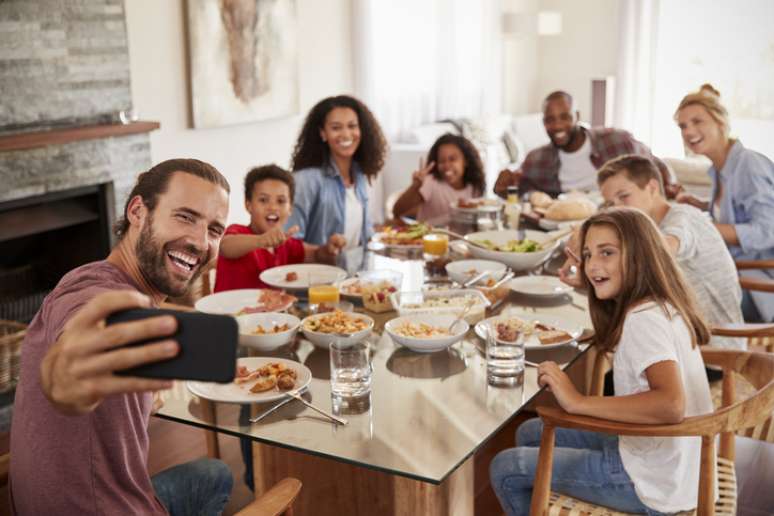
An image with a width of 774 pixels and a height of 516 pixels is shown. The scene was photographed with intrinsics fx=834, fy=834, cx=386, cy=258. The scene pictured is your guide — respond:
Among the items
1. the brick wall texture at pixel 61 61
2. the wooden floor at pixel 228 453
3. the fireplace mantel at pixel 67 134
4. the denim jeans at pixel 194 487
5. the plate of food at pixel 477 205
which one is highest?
the brick wall texture at pixel 61 61

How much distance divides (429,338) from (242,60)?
145 inches

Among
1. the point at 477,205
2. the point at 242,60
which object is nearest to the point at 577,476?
the point at 477,205

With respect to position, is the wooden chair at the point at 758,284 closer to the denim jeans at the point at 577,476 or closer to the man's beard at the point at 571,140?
the denim jeans at the point at 577,476

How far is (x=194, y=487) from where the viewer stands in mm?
1875

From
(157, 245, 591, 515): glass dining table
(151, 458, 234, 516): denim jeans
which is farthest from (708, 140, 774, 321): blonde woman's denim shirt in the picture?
(151, 458, 234, 516): denim jeans

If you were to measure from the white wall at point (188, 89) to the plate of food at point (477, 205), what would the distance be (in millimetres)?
1839

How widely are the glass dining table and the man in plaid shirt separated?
7.01ft

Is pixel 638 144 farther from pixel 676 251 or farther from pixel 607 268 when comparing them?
pixel 607 268

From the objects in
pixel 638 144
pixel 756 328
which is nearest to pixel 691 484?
pixel 756 328

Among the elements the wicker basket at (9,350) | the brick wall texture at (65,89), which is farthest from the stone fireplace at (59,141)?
the wicker basket at (9,350)

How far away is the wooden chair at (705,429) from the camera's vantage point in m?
1.68

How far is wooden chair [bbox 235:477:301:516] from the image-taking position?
4.80 feet

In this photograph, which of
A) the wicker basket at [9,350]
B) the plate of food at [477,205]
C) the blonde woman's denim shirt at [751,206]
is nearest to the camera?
the blonde woman's denim shirt at [751,206]

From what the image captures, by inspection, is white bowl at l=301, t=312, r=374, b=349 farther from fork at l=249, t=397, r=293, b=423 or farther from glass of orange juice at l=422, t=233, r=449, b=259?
glass of orange juice at l=422, t=233, r=449, b=259
